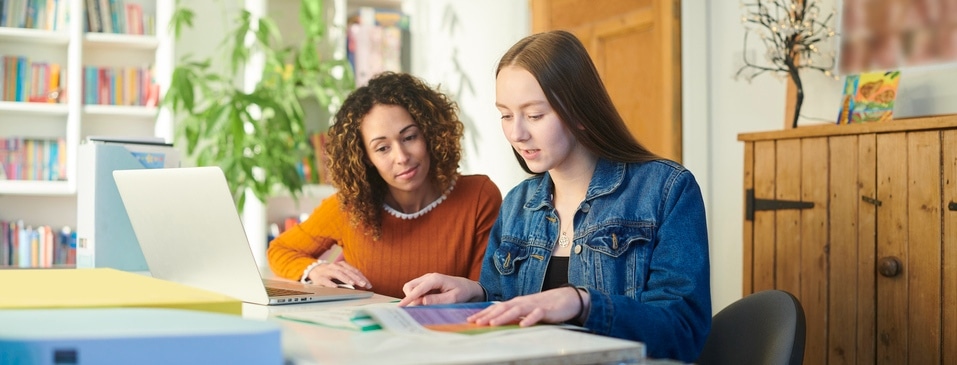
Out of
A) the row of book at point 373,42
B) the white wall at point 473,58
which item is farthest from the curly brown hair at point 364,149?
the row of book at point 373,42

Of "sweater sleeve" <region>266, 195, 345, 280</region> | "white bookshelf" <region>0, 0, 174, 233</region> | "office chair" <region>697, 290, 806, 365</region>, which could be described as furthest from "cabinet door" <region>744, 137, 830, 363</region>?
"white bookshelf" <region>0, 0, 174, 233</region>

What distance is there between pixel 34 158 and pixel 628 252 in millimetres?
3766

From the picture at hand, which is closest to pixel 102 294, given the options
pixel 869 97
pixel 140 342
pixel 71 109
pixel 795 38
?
pixel 140 342

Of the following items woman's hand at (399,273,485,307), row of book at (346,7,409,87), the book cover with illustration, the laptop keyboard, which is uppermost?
row of book at (346,7,409,87)

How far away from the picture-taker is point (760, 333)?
1.66 m

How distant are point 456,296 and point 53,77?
3.63 meters

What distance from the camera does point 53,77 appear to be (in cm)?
452

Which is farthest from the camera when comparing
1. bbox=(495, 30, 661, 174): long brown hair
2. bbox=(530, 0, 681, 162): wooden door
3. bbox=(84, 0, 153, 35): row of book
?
bbox=(84, 0, 153, 35): row of book

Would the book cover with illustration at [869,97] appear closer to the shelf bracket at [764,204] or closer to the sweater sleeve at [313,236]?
the shelf bracket at [764,204]

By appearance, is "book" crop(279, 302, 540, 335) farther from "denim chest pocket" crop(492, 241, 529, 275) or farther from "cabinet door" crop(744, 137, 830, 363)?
"cabinet door" crop(744, 137, 830, 363)

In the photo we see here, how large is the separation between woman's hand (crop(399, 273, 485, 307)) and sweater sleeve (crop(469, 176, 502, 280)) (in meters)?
0.65

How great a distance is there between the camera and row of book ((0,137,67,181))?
4453 mm

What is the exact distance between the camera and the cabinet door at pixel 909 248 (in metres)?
2.17

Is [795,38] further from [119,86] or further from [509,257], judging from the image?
[119,86]
